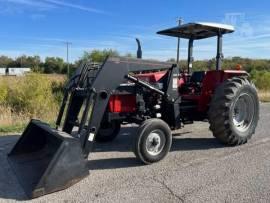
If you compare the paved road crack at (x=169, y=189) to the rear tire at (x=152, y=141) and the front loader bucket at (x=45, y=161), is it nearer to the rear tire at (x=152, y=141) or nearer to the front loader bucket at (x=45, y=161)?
the rear tire at (x=152, y=141)

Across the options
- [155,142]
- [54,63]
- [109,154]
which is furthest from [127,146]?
[54,63]

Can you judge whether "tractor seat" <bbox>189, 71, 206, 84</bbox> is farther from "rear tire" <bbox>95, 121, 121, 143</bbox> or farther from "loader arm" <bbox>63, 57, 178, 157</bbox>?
"rear tire" <bbox>95, 121, 121, 143</bbox>

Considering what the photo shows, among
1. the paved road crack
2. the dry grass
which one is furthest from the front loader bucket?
the dry grass

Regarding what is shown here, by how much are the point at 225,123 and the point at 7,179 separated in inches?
151

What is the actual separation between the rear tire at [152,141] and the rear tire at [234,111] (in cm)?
114

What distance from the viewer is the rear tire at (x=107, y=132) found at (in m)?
7.37

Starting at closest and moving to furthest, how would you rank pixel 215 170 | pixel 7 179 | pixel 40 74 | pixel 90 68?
1. pixel 7 179
2. pixel 215 170
3. pixel 90 68
4. pixel 40 74

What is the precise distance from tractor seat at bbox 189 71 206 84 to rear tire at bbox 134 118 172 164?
208cm

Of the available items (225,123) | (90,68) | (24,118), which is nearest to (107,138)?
(90,68)

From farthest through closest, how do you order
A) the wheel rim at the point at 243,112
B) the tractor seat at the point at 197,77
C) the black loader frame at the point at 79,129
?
→ the tractor seat at the point at 197,77 → the wheel rim at the point at 243,112 → the black loader frame at the point at 79,129

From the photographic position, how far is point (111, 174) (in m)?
5.34

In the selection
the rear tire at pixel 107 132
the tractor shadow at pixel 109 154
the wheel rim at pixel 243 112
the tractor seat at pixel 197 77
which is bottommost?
the tractor shadow at pixel 109 154

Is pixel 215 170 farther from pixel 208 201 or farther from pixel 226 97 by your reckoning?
pixel 226 97

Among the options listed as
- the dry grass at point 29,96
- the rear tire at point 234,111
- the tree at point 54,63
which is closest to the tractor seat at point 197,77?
the rear tire at point 234,111
